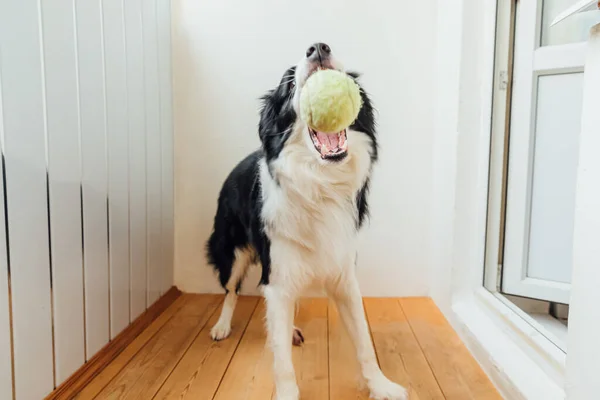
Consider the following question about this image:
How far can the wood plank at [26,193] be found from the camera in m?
1.02

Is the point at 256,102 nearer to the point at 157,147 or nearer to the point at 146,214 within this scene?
the point at 157,147

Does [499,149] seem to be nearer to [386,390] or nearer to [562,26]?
[562,26]

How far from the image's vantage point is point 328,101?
1037mm

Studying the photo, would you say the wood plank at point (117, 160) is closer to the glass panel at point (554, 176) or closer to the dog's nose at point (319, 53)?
the dog's nose at point (319, 53)

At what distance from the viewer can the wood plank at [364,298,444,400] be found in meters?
1.35

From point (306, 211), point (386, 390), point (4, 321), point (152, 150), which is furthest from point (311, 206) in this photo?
point (152, 150)

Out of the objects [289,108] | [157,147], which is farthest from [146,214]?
[289,108]

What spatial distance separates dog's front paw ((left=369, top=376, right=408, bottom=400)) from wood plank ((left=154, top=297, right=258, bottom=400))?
461mm

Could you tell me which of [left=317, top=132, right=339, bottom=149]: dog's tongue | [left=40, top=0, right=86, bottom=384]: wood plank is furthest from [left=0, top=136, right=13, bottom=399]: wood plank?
[left=317, top=132, right=339, bottom=149]: dog's tongue

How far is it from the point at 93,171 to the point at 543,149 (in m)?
1.47

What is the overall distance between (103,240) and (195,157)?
2.54ft

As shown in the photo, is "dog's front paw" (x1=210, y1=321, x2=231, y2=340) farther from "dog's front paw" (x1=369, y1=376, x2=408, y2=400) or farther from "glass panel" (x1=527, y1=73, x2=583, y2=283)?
"glass panel" (x1=527, y1=73, x2=583, y2=283)

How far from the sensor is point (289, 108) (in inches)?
47.8

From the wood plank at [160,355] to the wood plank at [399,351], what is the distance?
70 centimetres
